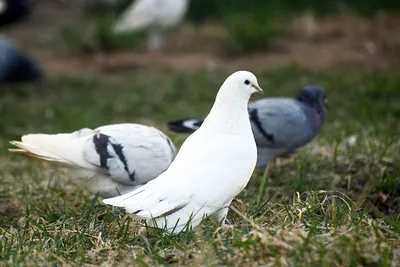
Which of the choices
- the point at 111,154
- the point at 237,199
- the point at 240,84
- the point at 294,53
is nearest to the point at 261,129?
the point at 237,199

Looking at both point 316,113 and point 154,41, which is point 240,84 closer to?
point 316,113

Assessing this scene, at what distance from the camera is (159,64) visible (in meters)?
9.74

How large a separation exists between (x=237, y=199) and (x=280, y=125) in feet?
3.62

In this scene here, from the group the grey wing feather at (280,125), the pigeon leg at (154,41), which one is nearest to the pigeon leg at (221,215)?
the grey wing feather at (280,125)

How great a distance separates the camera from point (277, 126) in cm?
484

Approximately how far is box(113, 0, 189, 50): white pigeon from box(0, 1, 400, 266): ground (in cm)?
35

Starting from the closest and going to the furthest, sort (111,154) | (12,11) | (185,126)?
(111,154)
(185,126)
(12,11)

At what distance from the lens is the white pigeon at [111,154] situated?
405 centimetres

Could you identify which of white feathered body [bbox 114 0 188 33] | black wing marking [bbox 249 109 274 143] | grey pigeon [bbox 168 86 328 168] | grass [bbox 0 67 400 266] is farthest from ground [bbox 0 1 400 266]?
white feathered body [bbox 114 0 188 33]

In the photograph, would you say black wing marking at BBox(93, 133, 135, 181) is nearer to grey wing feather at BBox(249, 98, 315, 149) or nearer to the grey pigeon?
the grey pigeon

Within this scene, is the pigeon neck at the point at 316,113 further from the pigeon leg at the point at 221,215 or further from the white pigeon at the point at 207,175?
the pigeon leg at the point at 221,215

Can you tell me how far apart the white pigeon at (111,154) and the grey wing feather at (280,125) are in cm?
89

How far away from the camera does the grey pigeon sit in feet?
15.8

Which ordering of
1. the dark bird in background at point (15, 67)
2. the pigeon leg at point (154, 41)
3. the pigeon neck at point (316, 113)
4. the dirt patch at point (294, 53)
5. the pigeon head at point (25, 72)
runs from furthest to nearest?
1. the pigeon leg at point (154, 41)
2. the dirt patch at point (294, 53)
3. the pigeon head at point (25, 72)
4. the dark bird in background at point (15, 67)
5. the pigeon neck at point (316, 113)
